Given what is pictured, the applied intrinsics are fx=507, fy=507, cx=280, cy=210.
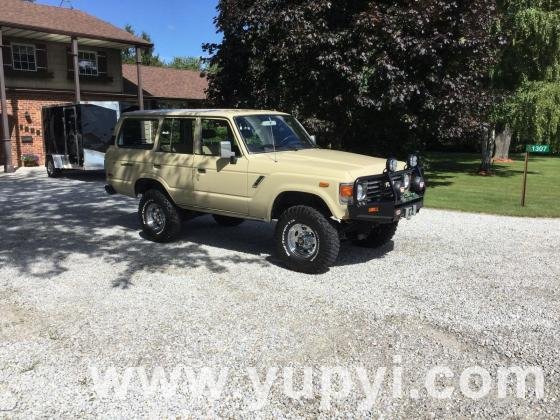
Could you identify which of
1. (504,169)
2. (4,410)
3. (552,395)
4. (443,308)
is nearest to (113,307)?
(4,410)

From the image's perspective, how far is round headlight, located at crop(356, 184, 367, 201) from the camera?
18.9 feet

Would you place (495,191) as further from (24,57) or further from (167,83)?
(167,83)

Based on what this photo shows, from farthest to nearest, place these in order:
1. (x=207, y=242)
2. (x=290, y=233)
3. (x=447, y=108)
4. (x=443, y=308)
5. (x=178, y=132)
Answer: (x=447, y=108) < (x=207, y=242) < (x=178, y=132) < (x=290, y=233) < (x=443, y=308)

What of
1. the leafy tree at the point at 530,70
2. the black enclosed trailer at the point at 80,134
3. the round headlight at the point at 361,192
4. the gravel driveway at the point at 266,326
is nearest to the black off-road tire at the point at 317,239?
the gravel driveway at the point at 266,326

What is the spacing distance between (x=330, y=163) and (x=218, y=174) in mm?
1594

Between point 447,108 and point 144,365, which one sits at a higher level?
point 447,108

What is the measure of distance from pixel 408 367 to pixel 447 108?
11.1 meters

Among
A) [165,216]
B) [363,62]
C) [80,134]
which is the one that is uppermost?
[363,62]

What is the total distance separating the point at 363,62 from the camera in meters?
13.3

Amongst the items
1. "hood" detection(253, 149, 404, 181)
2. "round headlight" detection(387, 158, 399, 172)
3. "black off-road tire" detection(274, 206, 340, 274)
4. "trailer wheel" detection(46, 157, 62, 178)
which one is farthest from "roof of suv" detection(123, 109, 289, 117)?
"trailer wheel" detection(46, 157, 62, 178)

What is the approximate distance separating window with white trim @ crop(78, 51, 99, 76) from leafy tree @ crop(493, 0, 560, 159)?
18.0m

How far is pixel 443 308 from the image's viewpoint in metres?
5.11

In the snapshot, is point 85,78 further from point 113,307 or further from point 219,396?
point 219,396

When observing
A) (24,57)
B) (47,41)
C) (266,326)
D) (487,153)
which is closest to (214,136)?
(266,326)
